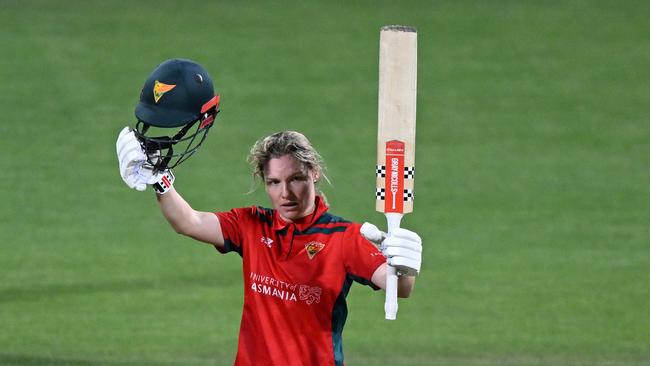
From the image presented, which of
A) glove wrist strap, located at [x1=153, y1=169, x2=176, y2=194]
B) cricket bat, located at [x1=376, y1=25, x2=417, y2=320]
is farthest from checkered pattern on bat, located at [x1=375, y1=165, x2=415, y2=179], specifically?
glove wrist strap, located at [x1=153, y1=169, x2=176, y2=194]

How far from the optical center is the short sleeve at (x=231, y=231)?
19.3 feet

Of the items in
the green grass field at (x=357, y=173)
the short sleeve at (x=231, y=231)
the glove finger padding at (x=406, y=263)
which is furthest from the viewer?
the green grass field at (x=357, y=173)

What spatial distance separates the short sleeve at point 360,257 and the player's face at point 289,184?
0.81ft

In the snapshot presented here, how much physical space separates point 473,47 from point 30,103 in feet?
19.4

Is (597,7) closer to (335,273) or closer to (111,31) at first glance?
(111,31)

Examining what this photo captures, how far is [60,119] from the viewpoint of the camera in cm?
1630

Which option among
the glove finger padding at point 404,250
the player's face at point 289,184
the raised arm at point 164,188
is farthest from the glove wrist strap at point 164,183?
the glove finger padding at point 404,250

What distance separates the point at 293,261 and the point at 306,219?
7.5 inches

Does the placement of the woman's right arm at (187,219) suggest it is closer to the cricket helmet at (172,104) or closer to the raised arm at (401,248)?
the cricket helmet at (172,104)

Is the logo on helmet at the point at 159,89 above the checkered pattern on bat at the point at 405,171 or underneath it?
above

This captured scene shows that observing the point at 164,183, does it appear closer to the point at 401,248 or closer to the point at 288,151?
the point at 288,151

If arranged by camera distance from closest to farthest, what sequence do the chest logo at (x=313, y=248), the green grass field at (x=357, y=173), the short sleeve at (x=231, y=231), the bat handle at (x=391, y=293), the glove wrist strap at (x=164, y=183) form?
1. the bat handle at (x=391, y=293)
2. the glove wrist strap at (x=164, y=183)
3. the chest logo at (x=313, y=248)
4. the short sleeve at (x=231, y=231)
5. the green grass field at (x=357, y=173)

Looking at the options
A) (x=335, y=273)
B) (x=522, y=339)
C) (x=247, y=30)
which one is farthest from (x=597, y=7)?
(x=335, y=273)

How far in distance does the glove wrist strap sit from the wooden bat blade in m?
0.88
